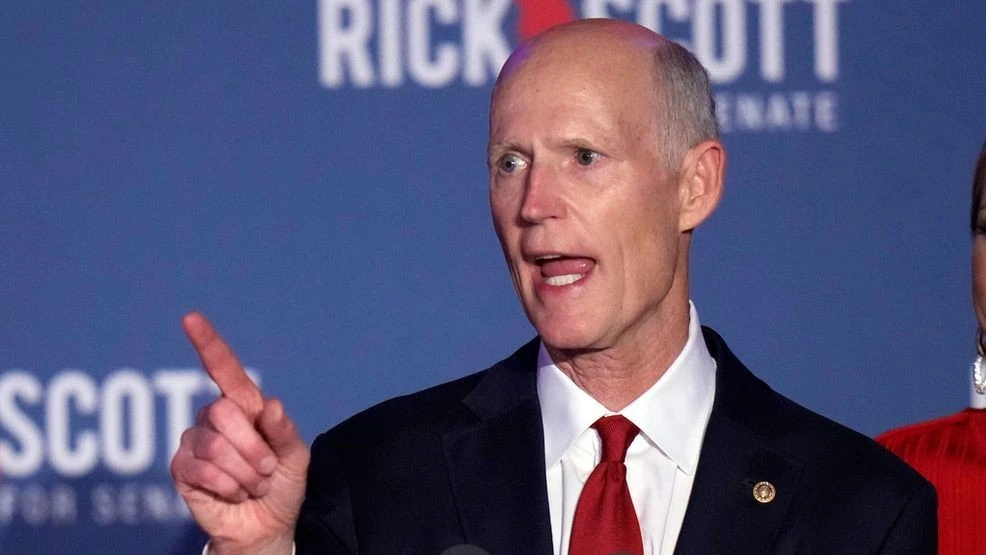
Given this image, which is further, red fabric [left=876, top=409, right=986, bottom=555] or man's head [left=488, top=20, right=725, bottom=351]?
red fabric [left=876, top=409, right=986, bottom=555]

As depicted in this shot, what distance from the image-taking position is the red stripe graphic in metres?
2.73

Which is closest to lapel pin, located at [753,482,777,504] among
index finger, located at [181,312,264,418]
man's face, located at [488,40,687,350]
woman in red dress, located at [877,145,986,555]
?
man's face, located at [488,40,687,350]

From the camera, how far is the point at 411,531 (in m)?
1.90

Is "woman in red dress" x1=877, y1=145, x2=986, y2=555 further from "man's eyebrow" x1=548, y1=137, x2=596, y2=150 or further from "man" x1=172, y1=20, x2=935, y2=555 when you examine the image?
"man's eyebrow" x1=548, y1=137, x2=596, y2=150

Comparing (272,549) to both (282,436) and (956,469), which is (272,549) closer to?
(282,436)

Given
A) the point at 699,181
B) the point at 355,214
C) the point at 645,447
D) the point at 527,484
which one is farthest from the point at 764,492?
the point at 355,214

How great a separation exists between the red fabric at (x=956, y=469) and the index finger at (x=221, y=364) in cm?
100

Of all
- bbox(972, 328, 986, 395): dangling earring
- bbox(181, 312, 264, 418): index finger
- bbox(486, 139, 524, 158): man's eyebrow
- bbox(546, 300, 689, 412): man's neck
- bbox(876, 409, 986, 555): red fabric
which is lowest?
bbox(876, 409, 986, 555): red fabric

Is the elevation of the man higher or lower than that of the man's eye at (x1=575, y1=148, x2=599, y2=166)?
lower

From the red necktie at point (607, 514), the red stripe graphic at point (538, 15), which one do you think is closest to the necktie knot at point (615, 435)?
the red necktie at point (607, 514)

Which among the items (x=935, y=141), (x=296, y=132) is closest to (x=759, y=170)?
(x=935, y=141)

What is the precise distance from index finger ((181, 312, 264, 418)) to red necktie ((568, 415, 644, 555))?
17.8 inches

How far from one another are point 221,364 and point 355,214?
1.17m

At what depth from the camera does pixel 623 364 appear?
79.4 inches
